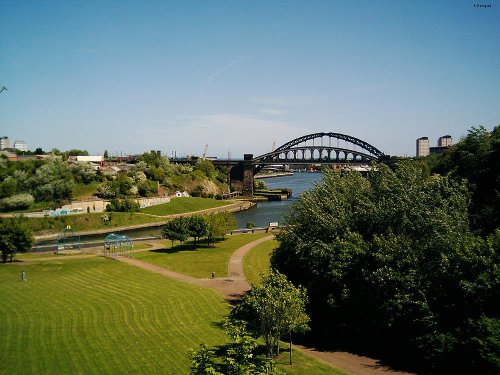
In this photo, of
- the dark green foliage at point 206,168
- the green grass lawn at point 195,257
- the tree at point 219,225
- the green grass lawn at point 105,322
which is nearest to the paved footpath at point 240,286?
the green grass lawn at point 195,257

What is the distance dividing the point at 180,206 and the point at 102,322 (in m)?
59.5

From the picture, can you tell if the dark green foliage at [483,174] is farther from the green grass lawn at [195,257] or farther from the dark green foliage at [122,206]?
the dark green foliage at [122,206]

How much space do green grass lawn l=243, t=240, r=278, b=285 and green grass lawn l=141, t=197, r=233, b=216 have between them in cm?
3321

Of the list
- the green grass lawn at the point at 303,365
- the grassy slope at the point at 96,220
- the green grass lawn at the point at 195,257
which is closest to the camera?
the green grass lawn at the point at 303,365

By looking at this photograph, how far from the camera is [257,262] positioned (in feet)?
132

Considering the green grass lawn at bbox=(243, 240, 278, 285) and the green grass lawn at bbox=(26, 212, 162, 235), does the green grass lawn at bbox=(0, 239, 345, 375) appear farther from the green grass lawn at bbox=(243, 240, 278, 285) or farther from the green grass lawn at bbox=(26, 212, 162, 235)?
the green grass lawn at bbox=(26, 212, 162, 235)

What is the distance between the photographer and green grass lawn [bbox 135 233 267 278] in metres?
37.7

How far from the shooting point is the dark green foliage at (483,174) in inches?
1075

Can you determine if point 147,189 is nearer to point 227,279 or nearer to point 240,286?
point 227,279

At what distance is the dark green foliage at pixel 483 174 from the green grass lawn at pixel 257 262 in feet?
49.4

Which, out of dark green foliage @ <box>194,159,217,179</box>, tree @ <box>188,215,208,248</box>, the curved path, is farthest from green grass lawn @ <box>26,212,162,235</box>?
dark green foliage @ <box>194,159,217,179</box>

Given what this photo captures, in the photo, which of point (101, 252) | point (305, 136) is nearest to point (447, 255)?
point (101, 252)

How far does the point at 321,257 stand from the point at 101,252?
2903 cm

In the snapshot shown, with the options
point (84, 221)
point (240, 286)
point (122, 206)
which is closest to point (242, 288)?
point (240, 286)
